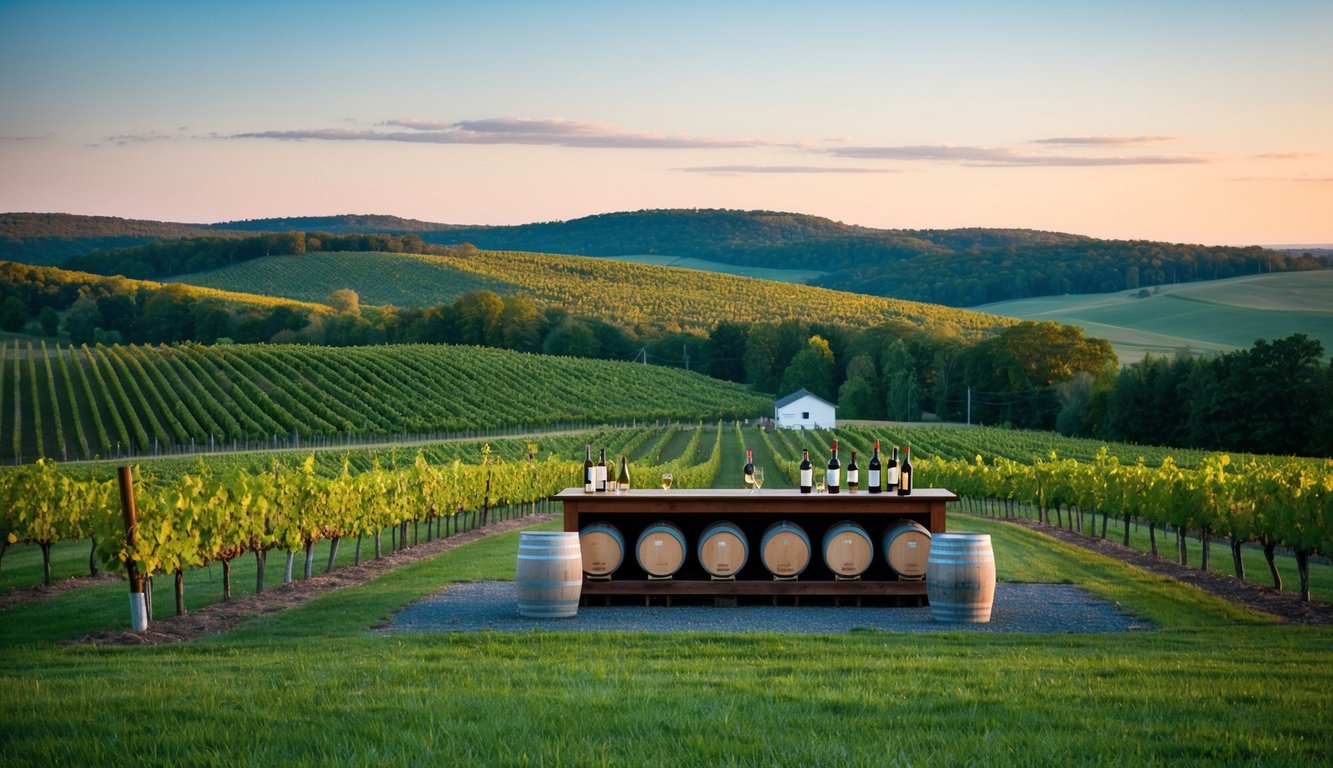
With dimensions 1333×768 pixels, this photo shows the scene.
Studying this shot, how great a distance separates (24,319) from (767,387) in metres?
60.0

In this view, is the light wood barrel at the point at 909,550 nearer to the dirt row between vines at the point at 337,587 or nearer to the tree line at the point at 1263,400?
the dirt row between vines at the point at 337,587

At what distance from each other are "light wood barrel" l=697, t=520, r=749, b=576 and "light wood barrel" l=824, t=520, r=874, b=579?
0.89m

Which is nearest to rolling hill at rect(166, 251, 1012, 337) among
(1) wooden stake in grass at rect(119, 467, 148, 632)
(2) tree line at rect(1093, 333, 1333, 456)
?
(2) tree line at rect(1093, 333, 1333, 456)

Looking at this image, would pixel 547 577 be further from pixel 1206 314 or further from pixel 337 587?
pixel 1206 314

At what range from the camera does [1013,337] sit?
3324 inches

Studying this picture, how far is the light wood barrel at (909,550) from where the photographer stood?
12.7 metres

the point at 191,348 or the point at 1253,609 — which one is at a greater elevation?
the point at 191,348

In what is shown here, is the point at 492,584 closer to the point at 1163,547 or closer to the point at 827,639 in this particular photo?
the point at 827,639

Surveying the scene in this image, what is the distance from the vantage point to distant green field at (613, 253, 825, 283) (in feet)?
592

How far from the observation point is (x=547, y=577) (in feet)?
39.0

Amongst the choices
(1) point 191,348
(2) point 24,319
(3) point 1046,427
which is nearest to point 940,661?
(1) point 191,348

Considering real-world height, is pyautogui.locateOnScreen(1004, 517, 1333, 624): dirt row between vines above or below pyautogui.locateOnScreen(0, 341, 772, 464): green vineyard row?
below

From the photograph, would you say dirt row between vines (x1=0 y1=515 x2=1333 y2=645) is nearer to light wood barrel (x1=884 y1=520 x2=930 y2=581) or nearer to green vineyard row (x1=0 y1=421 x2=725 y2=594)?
green vineyard row (x1=0 y1=421 x2=725 y2=594)

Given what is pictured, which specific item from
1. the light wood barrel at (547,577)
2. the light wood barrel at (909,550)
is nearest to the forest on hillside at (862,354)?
the light wood barrel at (909,550)
